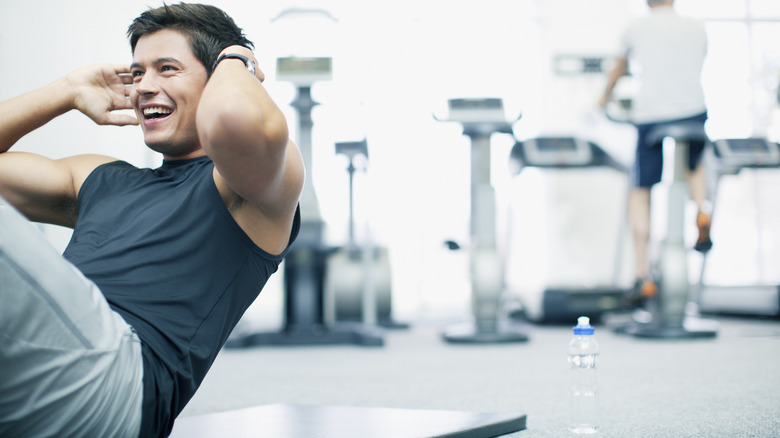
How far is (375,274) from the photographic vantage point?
A: 15.5 feet

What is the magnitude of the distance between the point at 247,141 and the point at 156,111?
36cm

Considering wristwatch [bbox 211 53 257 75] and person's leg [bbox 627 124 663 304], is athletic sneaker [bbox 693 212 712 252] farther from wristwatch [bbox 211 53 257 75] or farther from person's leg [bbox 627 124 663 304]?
wristwatch [bbox 211 53 257 75]

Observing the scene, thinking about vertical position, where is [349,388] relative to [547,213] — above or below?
below

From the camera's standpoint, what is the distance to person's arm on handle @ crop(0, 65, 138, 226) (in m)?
1.27

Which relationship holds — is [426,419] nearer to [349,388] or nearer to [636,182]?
[349,388]

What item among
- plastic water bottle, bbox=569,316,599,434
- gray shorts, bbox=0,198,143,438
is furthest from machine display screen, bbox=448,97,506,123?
gray shorts, bbox=0,198,143,438

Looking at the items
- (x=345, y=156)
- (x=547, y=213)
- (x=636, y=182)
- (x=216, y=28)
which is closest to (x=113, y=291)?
(x=216, y=28)

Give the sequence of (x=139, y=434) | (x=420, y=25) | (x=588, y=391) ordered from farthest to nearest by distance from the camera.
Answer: (x=420, y=25) → (x=588, y=391) → (x=139, y=434)

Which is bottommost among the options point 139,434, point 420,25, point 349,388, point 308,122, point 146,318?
point 349,388

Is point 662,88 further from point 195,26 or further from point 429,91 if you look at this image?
point 195,26

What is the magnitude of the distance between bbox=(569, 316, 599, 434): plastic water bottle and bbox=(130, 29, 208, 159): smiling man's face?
0.88m

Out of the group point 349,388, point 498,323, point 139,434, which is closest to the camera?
point 139,434

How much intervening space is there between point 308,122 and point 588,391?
2.48m

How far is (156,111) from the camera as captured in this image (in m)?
1.21
